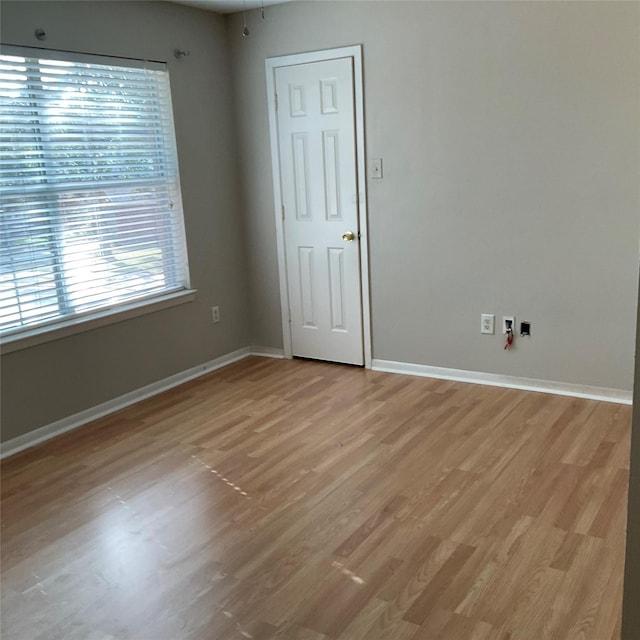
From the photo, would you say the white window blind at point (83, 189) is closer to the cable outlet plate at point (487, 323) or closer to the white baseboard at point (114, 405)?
the white baseboard at point (114, 405)

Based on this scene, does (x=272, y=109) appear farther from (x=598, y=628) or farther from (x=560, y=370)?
(x=598, y=628)

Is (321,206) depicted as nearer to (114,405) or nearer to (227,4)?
(227,4)

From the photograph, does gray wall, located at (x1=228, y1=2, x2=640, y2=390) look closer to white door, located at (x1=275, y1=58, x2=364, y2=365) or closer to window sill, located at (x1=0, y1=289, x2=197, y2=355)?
white door, located at (x1=275, y1=58, x2=364, y2=365)

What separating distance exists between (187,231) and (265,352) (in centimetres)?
113

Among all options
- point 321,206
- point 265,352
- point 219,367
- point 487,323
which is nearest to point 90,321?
point 219,367

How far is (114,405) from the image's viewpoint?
4203 millimetres

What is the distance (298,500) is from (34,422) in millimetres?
1674

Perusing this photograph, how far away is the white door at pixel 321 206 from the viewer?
4.43 metres

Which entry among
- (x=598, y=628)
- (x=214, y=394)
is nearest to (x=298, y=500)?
(x=598, y=628)

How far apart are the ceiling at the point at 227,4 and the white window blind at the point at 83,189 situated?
516mm

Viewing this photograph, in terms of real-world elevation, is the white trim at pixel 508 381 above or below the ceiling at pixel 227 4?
below

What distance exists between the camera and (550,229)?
3.87 m

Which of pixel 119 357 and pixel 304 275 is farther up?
pixel 304 275

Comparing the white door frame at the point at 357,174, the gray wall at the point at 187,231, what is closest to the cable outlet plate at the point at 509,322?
the white door frame at the point at 357,174
